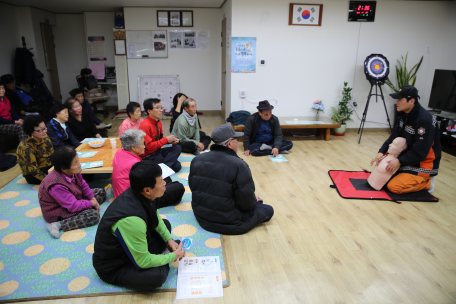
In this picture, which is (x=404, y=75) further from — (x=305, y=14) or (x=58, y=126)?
(x=58, y=126)

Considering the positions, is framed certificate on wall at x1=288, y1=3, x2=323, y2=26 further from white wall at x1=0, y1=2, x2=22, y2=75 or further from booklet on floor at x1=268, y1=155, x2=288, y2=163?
white wall at x1=0, y1=2, x2=22, y2=75

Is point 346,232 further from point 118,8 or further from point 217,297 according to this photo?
point 118,8

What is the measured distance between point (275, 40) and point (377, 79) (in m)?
1.96

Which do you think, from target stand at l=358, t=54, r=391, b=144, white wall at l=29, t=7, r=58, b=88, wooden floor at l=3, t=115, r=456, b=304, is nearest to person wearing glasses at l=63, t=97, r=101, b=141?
wooden floor at l=3, t=115, r=456, b=304

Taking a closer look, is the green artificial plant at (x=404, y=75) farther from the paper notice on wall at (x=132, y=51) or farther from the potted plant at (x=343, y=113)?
the paper notice on wall at (x=132, y=51)

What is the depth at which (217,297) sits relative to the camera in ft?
6.57

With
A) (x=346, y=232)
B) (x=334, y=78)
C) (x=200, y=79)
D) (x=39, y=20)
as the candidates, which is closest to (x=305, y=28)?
(x=334, y=78)

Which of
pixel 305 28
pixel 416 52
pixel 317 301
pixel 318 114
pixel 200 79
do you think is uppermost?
pixel 305 28

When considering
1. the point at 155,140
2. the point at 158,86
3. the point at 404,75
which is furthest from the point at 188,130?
the point at 404,75

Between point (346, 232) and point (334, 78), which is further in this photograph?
point (334, 78)

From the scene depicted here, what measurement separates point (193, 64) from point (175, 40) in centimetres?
69

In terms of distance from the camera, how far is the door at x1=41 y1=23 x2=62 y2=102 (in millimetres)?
7609

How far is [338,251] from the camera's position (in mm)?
2502

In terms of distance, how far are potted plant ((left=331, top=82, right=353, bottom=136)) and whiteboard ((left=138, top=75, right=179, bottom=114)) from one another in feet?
12.8
